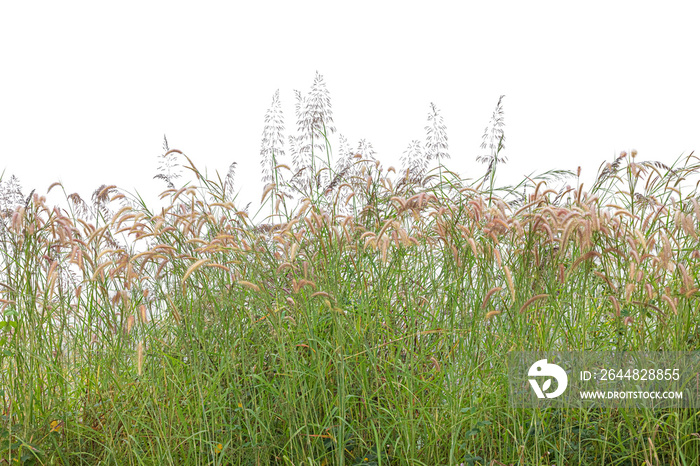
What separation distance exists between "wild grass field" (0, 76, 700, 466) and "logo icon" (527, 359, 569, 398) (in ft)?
0.38

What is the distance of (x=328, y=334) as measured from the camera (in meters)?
2.77

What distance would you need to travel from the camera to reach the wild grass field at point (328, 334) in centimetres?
242

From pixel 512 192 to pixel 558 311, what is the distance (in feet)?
2.94

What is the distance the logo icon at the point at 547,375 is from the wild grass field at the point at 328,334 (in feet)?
0.38

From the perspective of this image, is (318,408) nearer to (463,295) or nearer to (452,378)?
(452,378)

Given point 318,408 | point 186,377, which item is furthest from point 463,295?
point 186,377

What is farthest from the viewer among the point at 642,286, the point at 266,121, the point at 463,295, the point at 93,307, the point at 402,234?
the point at 266,121

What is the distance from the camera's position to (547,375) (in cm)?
255

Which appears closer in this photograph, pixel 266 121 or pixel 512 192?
pixel 512 192

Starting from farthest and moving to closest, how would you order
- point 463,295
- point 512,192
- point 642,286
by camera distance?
point 512,192, point 463,295, point 642,286

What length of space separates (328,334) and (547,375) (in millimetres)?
972

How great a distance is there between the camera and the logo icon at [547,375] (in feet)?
8.25

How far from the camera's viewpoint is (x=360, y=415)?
2.71m

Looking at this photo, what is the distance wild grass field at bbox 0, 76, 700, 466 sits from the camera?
2424mm
